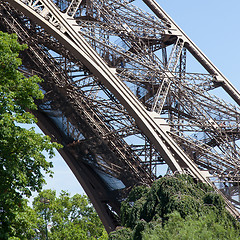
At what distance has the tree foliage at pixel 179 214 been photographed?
41.8 ft

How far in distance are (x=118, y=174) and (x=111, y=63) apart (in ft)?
17.7

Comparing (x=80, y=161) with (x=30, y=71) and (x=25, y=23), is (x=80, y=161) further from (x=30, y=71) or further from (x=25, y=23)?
(x=25, y=23)

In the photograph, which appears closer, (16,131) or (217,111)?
(16,131)

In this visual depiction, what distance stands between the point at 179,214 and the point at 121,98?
18.9 feet

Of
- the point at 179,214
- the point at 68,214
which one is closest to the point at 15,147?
the point at 179,214

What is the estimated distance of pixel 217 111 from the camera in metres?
21.2

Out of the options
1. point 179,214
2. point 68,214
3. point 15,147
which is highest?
point 68,214

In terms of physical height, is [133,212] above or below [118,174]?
below

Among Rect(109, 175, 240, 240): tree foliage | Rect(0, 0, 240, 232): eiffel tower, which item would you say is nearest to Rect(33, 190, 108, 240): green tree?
Rect(0, 0, 240, 232): eiffel tower

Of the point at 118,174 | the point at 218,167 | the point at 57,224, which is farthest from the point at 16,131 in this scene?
the point at 57,224

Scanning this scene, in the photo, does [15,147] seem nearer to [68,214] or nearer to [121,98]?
Answer: [121,98]

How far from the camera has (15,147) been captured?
12.5 meters

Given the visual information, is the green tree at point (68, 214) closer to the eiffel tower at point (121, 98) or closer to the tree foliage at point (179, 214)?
the eiffel tower at point (121, 98)

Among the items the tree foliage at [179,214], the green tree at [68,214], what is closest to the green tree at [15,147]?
the tree foliage at [179,214]
